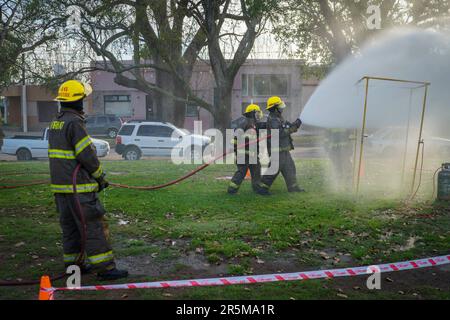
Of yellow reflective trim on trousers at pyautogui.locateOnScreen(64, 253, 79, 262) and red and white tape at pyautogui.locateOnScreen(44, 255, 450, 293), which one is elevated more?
yellow reflective trim on trousers at pyautogui.locateOnScreen(64, 253, 79, 262)

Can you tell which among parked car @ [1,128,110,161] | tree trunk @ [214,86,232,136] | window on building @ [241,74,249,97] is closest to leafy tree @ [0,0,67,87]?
parked car @ [1,128,110,161]

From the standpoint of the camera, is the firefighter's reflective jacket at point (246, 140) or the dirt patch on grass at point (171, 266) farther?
the firefighter's reflective jacket at point (246, 140)

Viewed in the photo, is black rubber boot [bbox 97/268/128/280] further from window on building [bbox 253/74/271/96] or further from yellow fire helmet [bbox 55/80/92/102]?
window on building [bbox 253/74/271/96]

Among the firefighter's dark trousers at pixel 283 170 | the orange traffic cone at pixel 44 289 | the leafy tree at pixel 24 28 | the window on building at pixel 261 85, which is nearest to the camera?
the orange traffic cone at pixel 44 289

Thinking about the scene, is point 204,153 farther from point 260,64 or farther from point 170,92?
point 260,64

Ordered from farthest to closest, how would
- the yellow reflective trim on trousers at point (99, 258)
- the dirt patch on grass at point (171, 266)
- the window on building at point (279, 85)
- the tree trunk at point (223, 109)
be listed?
1. the window on building at point (279, 85)
2. the tree trunk at point (223, 109)
3. the dirt patch on grass at point (171, 266)
4. the yellow reflective trim on trousers at point (99, 258)

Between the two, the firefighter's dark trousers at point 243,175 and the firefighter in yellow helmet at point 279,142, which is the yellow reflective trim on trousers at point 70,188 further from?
the firefighter in yellow helmet at point 279,142

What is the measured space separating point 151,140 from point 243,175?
430 inches

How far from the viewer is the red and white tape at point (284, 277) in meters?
4.49

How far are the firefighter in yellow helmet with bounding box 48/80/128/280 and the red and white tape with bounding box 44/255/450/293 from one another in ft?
1.26

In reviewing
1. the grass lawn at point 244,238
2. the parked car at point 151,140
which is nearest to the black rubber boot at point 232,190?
the grass lawn at point 244,238

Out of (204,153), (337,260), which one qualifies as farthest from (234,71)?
(337,260)

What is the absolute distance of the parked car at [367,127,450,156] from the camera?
18.2m

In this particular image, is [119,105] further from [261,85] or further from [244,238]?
A: [244,238]
